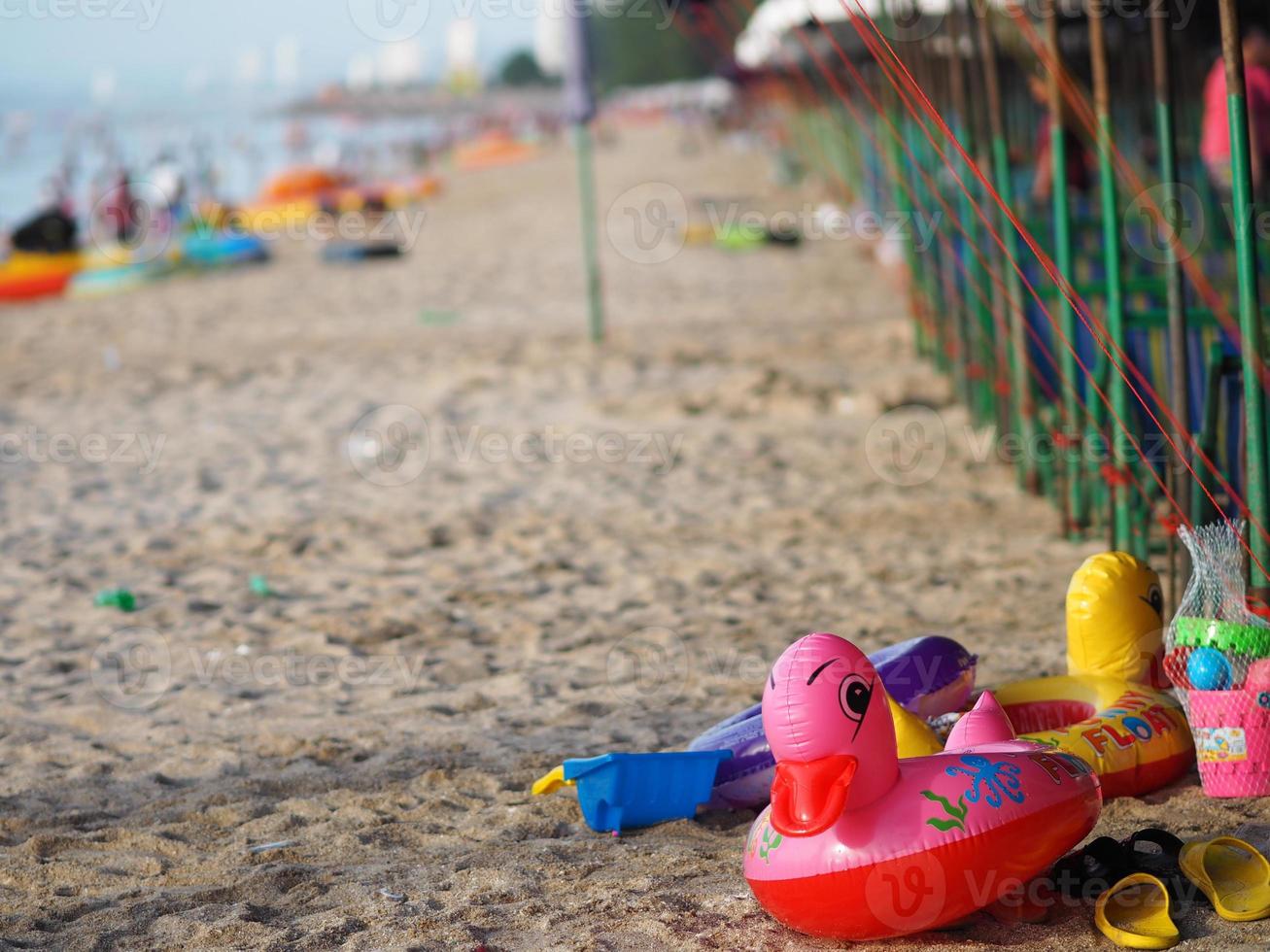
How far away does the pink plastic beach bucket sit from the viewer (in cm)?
330

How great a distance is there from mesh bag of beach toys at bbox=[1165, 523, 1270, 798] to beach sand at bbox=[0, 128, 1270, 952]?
0.29 ft

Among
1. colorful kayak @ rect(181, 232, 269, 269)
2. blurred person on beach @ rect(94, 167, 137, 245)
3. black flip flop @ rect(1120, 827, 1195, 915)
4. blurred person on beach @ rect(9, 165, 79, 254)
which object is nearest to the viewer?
black flip flop @ rect(1120, 827, 1195, 915)

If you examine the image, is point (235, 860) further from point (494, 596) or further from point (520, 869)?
point (494, 596)

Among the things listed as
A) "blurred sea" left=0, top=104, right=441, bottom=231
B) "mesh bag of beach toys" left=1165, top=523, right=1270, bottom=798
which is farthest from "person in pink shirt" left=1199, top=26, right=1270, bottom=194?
"blurred sea" left=0, top=104, right=441, bottom=231

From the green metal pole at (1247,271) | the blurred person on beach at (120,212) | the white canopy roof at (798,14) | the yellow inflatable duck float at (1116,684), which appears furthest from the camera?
the blurred person on beach at (120,212)

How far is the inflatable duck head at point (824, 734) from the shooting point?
275 centimetres

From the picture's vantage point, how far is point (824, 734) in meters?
2.73

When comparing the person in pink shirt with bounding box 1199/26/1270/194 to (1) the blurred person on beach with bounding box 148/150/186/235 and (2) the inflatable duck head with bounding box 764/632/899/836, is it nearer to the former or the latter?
(2) the inflatable duck head with bounding box 764/632/899/836

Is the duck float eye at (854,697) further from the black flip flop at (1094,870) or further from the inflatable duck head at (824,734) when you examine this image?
the black flip flop at (1094,870)

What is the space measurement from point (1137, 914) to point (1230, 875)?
0.86ft

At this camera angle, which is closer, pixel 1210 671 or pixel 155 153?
pixel 1210 671

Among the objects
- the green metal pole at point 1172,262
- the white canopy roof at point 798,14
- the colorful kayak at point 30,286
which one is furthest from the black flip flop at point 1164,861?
the colorful kayak at point 30,286

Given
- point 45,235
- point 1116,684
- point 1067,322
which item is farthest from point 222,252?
point 1116,684

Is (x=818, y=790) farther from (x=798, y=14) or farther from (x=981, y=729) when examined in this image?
(x=798, y=14)
